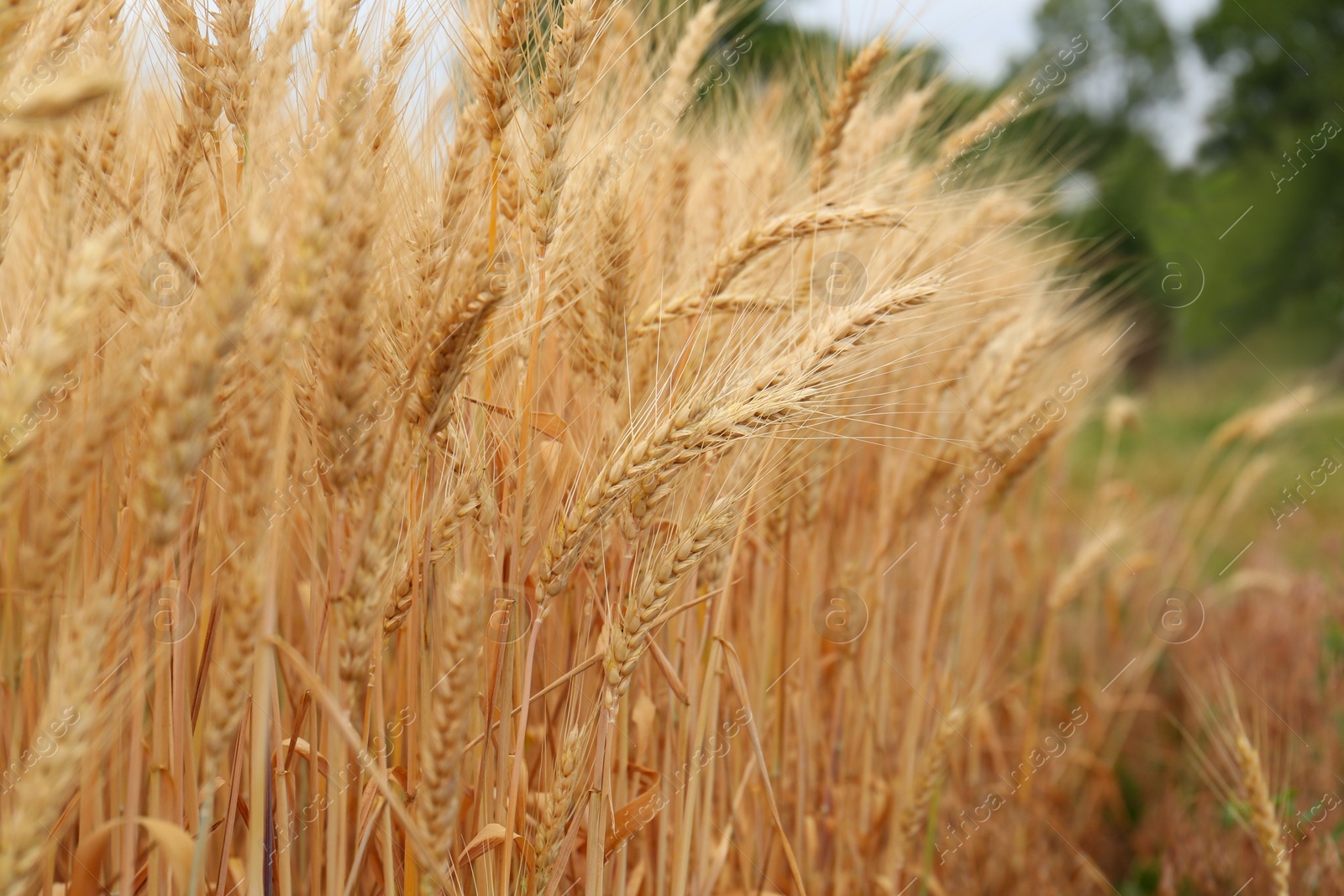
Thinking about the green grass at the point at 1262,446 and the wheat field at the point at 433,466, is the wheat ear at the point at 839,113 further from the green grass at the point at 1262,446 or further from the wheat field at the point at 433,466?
the green grass at the point at 1262,446

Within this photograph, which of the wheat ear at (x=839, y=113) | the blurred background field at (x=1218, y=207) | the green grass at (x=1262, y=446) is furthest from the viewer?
the blurred background field at (x=1218, y=207)

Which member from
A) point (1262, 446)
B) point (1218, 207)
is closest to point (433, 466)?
point (1262, 446)

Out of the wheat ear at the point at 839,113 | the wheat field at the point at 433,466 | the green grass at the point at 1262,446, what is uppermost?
the wheat ear at the point at 839,113

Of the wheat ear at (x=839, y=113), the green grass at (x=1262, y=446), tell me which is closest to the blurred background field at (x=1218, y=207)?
the green grass at (x=1262, y=446)

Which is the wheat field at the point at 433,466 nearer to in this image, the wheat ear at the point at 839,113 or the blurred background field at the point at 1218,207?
the wheat ear at the point at 839,113

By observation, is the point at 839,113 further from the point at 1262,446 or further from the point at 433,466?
the point at 1262,446

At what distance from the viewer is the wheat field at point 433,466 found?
0.74 m

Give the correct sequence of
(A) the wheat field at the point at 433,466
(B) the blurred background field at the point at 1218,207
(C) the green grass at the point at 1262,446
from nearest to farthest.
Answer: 1. (A) the wheat field at the point at 433,466
2. (C) the green grass at the point at 1262,446
3. (B) the blurred background field at the point at 1218,207

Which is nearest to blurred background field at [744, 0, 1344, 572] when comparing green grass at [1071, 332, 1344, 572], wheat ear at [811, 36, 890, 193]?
green grass at [1071, 332, 1344, 572]

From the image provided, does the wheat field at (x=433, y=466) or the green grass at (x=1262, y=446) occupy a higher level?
the wheat field at (x=433, y=466)

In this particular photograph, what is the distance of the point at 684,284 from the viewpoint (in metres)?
1.38

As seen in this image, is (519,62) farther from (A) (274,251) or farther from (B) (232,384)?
(B) (232,384)

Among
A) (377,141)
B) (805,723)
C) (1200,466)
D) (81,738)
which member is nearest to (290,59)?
(377,141)

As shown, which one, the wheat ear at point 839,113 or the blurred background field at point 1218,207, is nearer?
the wheat ear at point 839,113
